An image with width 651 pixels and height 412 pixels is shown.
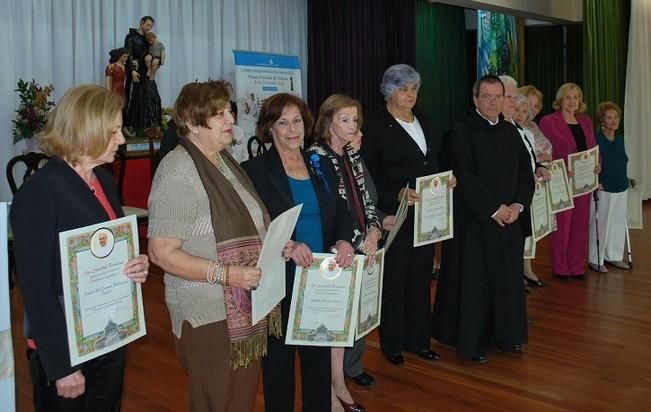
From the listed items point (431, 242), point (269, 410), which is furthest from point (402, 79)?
point (269, 410)

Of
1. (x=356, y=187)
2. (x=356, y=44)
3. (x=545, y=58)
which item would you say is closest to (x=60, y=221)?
(x=356, y=187)

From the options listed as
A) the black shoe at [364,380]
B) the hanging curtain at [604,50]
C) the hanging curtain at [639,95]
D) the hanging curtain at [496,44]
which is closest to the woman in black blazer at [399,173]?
the black shoe at [364,380]

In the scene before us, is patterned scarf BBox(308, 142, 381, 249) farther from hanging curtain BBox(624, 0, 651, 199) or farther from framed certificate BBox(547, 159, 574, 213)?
hanging curtain BBox(624, 0, 651, 199)

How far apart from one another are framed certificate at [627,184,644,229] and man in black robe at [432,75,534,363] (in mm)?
3645

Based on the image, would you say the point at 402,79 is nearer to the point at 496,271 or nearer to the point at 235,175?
the point at 496,271

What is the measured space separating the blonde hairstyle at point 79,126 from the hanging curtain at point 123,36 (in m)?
5.26

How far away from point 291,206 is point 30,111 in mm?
4685

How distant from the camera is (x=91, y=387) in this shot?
1914 millimetres

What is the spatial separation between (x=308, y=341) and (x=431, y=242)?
1236 mm

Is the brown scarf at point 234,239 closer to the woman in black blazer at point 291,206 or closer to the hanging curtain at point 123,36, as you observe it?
the woman in black blazer at point 291,206

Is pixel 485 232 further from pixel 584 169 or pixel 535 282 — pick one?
pixel 584 169

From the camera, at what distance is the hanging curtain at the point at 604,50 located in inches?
368

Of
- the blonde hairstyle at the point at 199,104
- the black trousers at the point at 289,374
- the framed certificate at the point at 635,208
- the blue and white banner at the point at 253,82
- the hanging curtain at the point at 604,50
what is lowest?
the black trousers at the point at 289,374

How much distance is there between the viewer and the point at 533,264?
6008 millimetres
